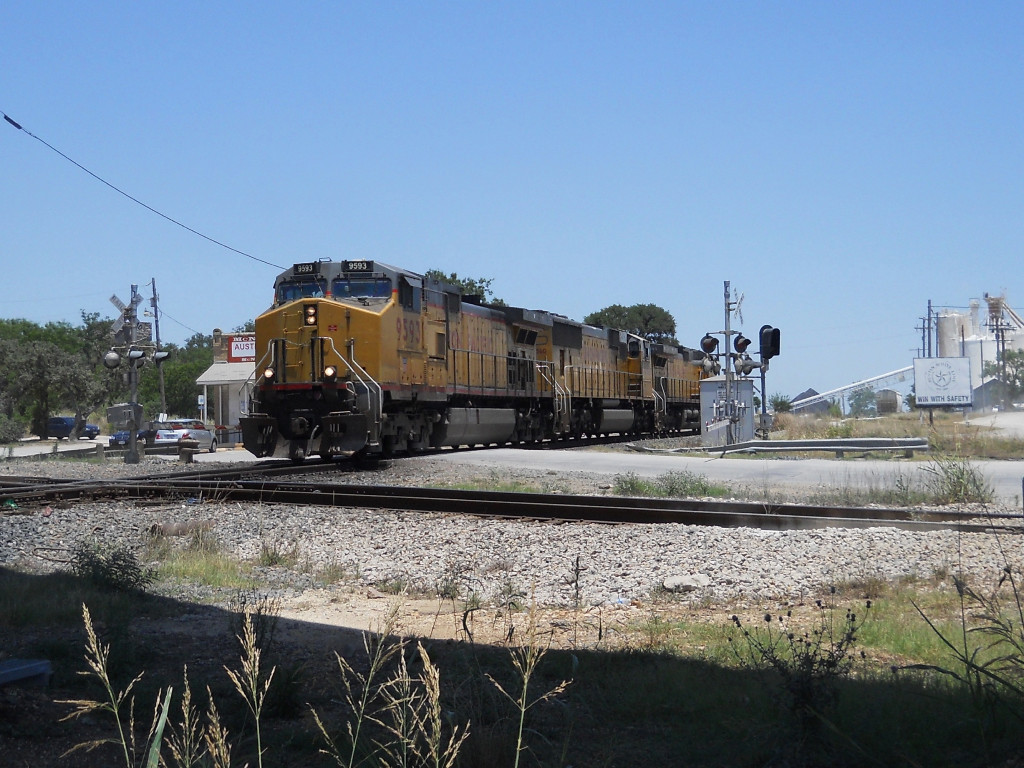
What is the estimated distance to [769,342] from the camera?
21.9m

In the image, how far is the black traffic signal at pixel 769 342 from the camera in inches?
856

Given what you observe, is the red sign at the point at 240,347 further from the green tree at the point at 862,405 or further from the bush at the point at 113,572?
the bush at the point at 113,572

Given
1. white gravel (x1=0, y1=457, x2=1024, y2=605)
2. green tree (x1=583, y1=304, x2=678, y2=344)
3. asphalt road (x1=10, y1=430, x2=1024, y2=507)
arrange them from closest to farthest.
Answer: white gravel (x1=0, y1=457, x2=1024, y2=605) < asphalt road (x1=10, y1=430, x2=1024, y2=507) < green tree (x1=583, y1=304, x2=678, y2=344)

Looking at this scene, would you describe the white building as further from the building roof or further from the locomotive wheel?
the locomotive wheel

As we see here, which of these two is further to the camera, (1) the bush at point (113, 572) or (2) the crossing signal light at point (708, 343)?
(2) the crossing signal light at point (708, 343)

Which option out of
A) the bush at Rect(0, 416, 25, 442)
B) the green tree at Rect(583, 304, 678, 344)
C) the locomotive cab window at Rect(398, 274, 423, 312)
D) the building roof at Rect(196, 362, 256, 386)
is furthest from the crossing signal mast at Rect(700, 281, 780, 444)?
the green tree at Rect(583, 304, 678, 344)

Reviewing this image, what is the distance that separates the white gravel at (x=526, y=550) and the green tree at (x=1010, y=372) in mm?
52475

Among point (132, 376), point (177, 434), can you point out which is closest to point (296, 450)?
point (132, 376)

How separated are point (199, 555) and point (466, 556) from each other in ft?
8.52

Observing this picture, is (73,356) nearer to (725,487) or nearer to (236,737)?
(725,487)

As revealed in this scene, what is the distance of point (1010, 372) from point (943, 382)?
39517 millimetres

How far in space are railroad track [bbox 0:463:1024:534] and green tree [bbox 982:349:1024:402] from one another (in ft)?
166

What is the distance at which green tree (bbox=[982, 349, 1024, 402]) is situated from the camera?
56.6 meters

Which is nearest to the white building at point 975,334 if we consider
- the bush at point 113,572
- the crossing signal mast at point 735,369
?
the crossing signal mast at point 735,369
